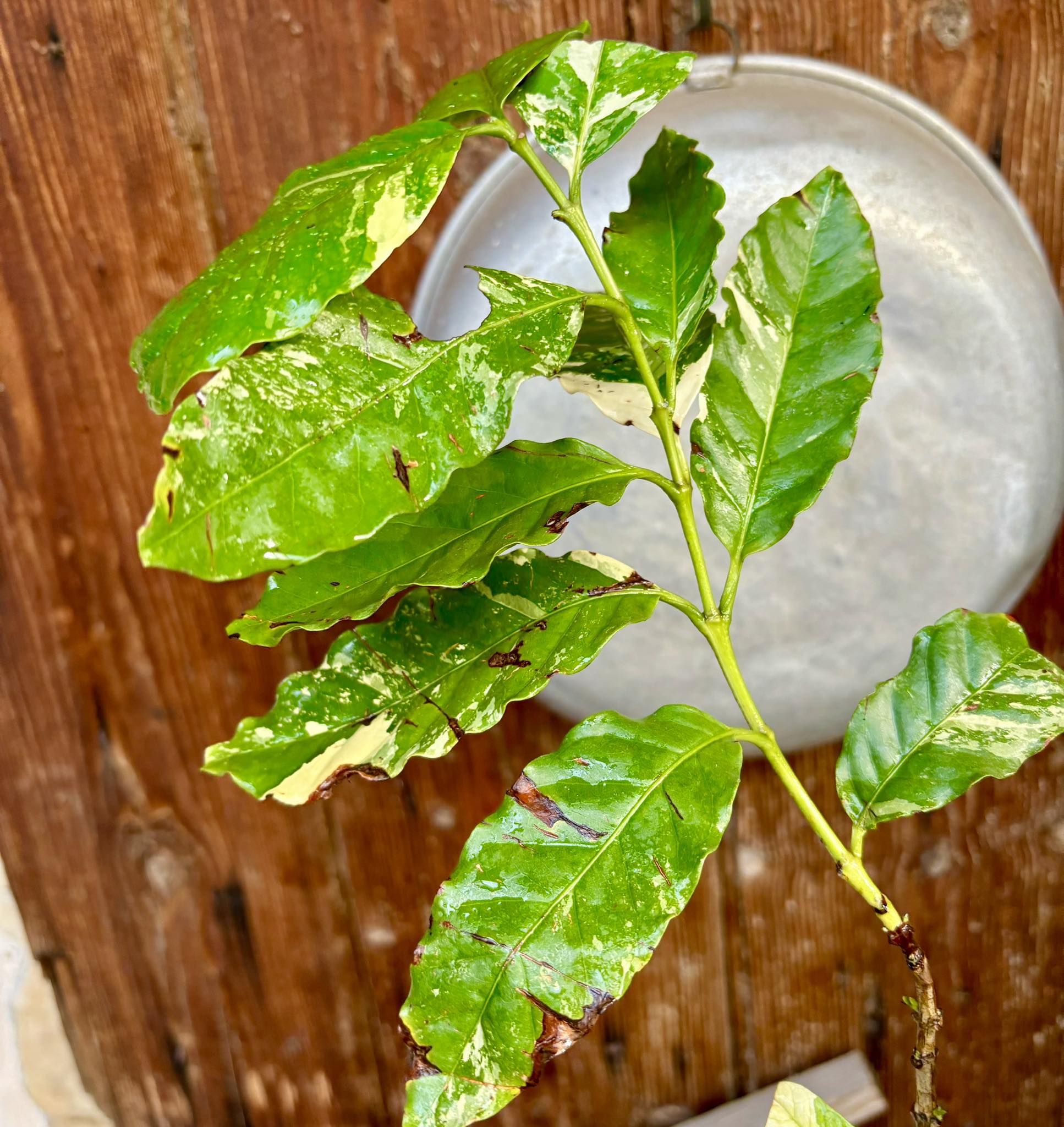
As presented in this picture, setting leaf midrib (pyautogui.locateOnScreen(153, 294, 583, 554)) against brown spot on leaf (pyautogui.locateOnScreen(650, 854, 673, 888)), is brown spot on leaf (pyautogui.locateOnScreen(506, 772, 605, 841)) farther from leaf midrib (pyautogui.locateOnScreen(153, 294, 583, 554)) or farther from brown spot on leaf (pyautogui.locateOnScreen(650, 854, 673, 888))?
leaf midrib (pyautogui.locateOnScreen(153, 294, 583, 554))

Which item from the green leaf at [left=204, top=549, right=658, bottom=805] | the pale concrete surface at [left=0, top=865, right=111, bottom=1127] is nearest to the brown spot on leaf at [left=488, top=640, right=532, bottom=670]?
the green leaf at [left=204, top=549, right=658, bottom=805]

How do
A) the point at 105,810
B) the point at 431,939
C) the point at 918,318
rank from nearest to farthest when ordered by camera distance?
the point at 431,939
the point at 918,318
the point at 105,810

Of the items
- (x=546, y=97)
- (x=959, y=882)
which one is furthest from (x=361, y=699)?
(x=959, y=882)

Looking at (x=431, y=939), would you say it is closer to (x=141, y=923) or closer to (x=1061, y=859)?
(x=141, y=923)

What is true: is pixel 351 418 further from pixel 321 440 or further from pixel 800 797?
pixel 800 797

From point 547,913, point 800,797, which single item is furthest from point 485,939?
point 800,797

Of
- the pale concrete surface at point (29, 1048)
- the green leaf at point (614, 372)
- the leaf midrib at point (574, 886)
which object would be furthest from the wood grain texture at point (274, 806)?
the leaf midrib at point (574, 886)
